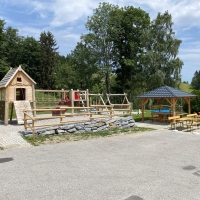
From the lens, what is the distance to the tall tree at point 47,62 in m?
40.2

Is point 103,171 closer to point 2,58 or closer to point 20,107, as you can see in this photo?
point 20,107

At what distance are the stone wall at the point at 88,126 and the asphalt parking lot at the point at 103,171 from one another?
81.5 inches

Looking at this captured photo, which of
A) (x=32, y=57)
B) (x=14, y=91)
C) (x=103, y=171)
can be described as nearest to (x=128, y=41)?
(x=32, y=57)

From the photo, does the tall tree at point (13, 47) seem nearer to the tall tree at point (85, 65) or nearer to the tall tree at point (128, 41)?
the tall tree at point (85, 65)

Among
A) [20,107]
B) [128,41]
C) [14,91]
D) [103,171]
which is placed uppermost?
[128,41]

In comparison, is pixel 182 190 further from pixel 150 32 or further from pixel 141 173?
pixel 150 32

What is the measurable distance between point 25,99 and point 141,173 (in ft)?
37.7

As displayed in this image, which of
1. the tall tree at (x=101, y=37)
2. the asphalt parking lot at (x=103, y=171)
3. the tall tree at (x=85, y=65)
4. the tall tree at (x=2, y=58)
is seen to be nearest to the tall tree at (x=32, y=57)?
the tall tree at (x=2, y=58)

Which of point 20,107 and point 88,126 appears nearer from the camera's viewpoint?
point 88,126

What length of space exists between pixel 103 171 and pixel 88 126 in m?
6.27

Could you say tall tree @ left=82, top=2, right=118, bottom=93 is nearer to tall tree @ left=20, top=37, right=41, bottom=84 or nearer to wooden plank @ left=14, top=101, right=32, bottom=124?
tall tree @ left=20, top=37, right=41, bottom=84

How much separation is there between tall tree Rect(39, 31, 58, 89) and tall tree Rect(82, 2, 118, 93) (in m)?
9.32

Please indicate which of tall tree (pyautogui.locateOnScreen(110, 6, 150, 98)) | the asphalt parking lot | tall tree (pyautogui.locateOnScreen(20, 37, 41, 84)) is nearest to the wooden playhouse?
the asphalt parking lot

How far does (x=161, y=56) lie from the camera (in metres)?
29.8
